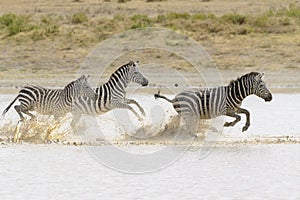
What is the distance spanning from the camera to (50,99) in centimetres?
Result: 1283

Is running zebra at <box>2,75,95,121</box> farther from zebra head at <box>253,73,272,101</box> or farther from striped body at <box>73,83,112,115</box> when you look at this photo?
zebra head at <box>253,73,272,101</box>

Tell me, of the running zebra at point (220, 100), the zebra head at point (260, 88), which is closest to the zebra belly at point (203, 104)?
the running zebra at point (220, 100)

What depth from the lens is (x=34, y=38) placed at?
25.9 metres

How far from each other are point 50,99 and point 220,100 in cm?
254

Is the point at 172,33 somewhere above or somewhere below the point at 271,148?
above

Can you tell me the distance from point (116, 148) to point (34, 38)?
14443 mm

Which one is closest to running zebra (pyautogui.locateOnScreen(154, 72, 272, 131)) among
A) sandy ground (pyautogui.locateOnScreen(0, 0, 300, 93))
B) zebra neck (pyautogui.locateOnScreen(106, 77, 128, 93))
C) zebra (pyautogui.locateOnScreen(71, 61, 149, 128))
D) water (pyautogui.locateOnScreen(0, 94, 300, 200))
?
water (pyautogui.locateOnScreen(0, 94, 300, 200))

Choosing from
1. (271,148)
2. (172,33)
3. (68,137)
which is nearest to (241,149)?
(271,148)

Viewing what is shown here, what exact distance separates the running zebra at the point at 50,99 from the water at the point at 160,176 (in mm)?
760

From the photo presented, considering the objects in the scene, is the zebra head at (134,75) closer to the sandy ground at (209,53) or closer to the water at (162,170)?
the water at (162,170)

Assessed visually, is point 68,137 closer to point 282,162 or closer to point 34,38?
point 282,162

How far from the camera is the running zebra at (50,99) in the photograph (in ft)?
42.0

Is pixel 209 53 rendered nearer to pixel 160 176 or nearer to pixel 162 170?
pixel 162 170

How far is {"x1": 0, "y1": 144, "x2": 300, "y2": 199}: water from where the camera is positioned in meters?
9.06
